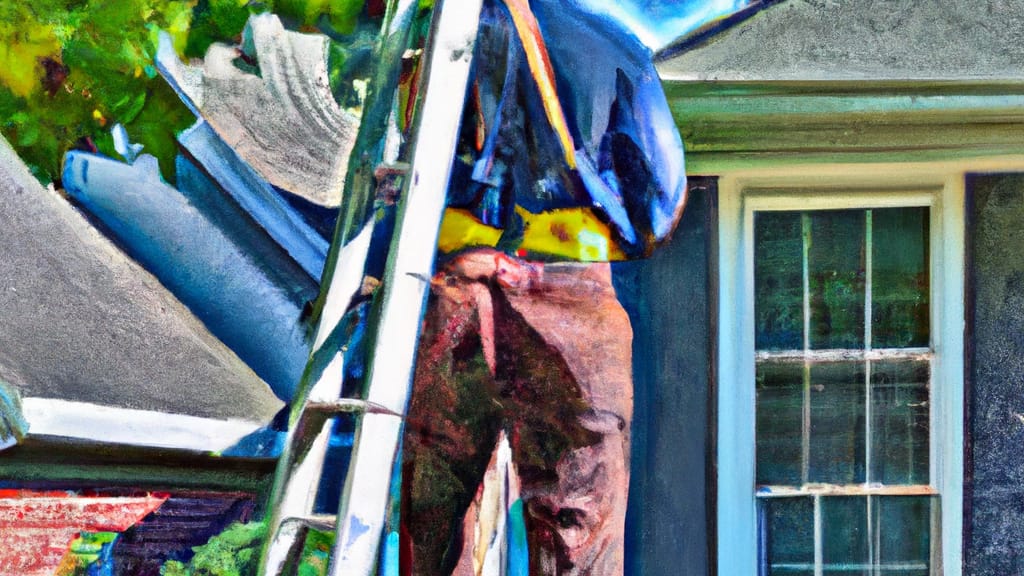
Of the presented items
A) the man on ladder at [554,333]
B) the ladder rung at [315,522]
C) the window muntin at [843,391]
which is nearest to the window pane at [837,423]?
the window muntin at [843,391]

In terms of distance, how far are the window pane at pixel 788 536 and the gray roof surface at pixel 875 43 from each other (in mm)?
1056

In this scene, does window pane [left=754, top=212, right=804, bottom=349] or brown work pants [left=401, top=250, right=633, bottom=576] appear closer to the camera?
brown work pants [left=401, top=250, right=633, bottom=576]

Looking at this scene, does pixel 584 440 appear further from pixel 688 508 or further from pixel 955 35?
pixel 955 35

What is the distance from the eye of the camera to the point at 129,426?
87.0 inches

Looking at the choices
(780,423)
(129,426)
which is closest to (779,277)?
(780,423)

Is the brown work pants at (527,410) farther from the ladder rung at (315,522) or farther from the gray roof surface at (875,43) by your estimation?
the gray roof surface at (875,43)

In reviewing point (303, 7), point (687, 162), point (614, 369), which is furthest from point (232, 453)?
point (687, 162)

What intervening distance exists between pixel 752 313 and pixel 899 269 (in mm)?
387

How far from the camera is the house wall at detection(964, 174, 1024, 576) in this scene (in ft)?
7.61

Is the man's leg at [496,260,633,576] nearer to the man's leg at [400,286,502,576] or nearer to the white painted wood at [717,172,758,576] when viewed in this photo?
the man's leg at [400,286,502,576]

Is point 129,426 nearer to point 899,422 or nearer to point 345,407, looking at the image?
point 345,407

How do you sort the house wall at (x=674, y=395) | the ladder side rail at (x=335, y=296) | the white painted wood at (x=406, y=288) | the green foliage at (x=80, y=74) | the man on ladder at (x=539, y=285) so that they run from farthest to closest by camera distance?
the house wall at (x=674, y=395)
the green foliage at (x=80, y=74)
the man on ladder at (x=539, y=285)
the ladder side rail at (x=335, y=296)
the white painted wood at (x=406, y=288)

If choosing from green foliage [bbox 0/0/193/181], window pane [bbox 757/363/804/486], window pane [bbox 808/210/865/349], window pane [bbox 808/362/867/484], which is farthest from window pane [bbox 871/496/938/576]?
green foliage [bbox 0/0/193/181]

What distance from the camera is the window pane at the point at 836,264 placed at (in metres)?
2.37
